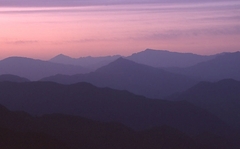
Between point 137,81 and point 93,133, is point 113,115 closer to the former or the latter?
point 93,133

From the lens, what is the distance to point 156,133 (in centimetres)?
6562

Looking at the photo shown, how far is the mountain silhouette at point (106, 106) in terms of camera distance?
298ft

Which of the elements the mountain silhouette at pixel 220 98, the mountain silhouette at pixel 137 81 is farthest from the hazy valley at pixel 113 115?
the mountain silhouette at pixel 137 81

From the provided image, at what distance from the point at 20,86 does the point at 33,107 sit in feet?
45.0

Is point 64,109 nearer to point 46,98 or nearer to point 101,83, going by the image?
point 46,98

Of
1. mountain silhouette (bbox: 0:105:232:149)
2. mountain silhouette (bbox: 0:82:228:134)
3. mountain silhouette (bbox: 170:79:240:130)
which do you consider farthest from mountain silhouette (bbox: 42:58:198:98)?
mountain silhouette (bbox: 0:105:232:149)

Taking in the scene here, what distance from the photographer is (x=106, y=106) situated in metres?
95.4

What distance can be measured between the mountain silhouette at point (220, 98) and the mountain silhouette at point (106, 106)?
12052 mm

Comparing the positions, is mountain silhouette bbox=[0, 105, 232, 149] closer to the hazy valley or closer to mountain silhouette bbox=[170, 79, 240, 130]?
the hazy valley

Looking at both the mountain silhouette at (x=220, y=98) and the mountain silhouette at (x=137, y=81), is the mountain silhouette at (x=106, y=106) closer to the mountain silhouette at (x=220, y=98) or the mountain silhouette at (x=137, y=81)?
the mountain silhouette at (x=220, y=98)

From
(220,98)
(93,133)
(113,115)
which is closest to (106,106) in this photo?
(113,115)

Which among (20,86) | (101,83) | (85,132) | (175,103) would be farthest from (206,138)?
(101,83)

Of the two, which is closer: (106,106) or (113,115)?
(113,115)

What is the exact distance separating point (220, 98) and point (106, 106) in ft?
140
